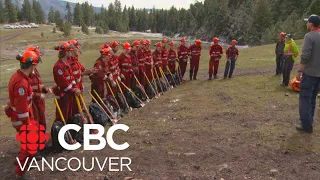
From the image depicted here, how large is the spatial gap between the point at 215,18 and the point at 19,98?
109 m

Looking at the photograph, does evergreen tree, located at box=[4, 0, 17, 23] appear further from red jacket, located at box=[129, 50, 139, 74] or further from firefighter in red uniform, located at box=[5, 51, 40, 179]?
firefighter in red uniform, located at box=[5, 51, 40, 179]

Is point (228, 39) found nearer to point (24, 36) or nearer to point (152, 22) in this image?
point (24, 36)

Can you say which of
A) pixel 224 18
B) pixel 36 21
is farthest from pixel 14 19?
pixel 224 18

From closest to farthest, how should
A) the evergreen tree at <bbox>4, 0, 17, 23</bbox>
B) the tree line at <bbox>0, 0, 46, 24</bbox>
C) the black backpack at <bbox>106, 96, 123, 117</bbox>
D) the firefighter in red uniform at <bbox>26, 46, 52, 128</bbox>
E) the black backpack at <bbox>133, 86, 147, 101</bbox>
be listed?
the firefighter in red uniform at <bbox>26, 46, 52, 128</bbox>, the black backpack at <bbox>106, 96, 123, 117</bbox>, the black backpack at <bbox>133, 86, 147, 101</bbox>, the tree line at <bbox>0, 0, 46, 24</bbox>, the evergreen tree at <bbox>4, 0, 17, 23</bbox>

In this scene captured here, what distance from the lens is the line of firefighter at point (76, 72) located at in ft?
18.8

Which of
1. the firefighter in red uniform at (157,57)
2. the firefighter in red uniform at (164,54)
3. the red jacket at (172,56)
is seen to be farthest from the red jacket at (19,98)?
the red jacket at (172,56)

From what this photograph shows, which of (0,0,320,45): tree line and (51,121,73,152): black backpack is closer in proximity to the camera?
(51,121,73,152): black backpack

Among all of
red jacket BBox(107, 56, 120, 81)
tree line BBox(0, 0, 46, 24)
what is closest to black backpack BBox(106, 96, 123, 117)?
red jacket BBox(107, 56, 120, 81)

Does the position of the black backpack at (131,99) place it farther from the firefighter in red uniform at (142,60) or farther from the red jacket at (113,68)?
the firefighter in red uniform at (142,60)

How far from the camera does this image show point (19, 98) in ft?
18.1

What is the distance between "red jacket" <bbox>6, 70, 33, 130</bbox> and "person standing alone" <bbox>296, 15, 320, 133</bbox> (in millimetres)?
6301

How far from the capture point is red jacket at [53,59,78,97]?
7.71 metres

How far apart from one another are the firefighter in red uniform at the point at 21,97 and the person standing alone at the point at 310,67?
6207 mm

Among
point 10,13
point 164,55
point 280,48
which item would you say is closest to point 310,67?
point 164,55
